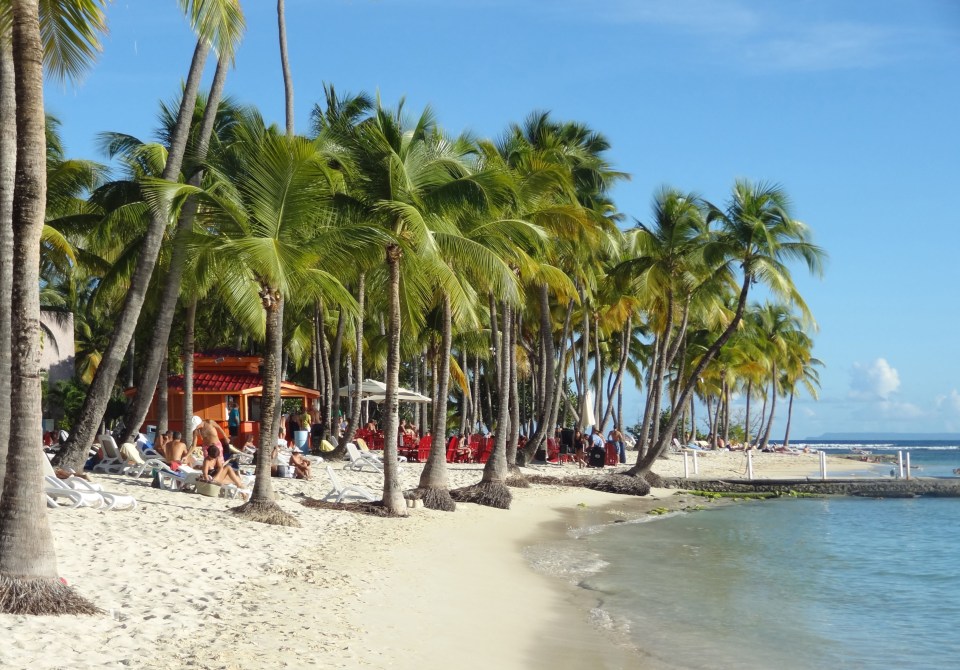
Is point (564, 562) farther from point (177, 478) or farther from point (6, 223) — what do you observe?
point (6, 223)

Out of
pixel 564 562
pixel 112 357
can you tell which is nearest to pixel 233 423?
pixel 112 357

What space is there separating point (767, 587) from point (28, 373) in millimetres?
10266

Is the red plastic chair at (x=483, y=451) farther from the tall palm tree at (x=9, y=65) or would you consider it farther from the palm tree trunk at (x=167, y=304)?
the tall palm tree at (x=9, y=65)

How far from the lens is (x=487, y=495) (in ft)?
62.7

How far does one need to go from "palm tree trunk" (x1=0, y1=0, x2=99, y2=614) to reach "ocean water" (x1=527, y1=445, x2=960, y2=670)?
501 centimetres

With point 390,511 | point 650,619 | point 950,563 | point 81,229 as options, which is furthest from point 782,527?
point 81,229

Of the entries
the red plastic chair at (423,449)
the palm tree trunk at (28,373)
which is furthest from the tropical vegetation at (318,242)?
the red plastic chair at (423,449)

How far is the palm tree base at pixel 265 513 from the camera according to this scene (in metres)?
12.7

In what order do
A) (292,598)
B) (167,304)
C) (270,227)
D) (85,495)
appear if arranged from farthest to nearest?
1. (167,304)
2. (270,227)
3. (85,495)
4. (292,598)

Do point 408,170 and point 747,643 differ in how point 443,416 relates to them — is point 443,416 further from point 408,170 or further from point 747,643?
point 747,643

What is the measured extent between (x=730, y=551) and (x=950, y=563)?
13.6 feet

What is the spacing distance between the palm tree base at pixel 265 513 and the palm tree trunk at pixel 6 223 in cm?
416

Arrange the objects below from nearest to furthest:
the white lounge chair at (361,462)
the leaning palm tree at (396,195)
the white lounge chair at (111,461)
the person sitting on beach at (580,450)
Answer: the leaning palm tree at (396,195) → the white lounge chair at (111,461) → the white lounge chair at (361,462) → the person sitting on beach at (580,450)

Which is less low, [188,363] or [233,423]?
[188,363]
